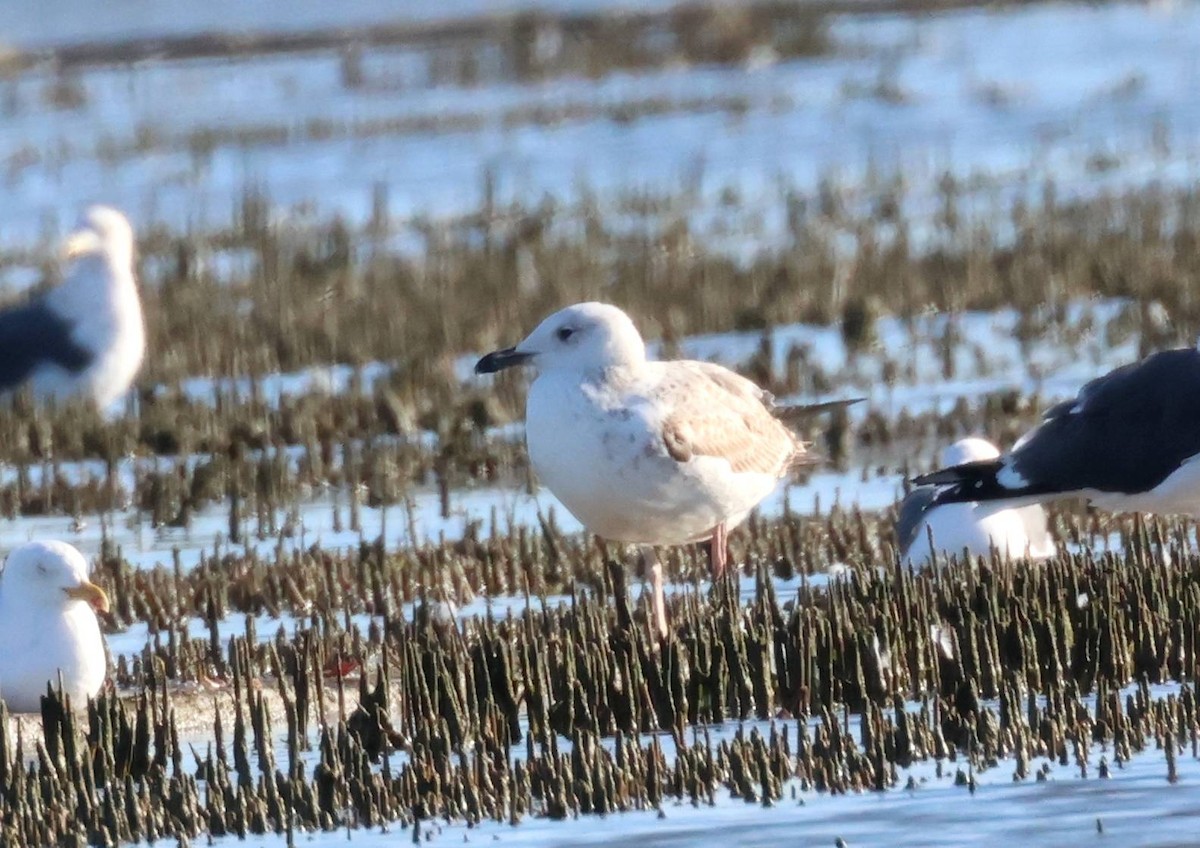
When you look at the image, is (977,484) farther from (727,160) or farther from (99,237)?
(727,160)

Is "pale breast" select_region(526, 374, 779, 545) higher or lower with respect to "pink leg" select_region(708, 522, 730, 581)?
higher

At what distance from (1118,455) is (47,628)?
3666mm

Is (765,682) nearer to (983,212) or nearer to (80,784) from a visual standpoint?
(80,784)

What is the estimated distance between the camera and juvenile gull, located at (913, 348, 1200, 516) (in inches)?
320

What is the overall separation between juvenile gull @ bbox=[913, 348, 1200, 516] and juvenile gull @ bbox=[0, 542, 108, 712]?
9.64 feet

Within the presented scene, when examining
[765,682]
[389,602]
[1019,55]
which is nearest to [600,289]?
[389,602]

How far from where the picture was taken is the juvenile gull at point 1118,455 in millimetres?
8141

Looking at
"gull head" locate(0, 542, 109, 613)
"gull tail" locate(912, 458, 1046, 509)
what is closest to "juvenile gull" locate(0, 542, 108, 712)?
"gull head" locate(0, 542, 109, 613)

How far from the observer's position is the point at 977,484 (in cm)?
830

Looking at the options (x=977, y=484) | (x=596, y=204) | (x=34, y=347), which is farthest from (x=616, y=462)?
(x=596, y=204)

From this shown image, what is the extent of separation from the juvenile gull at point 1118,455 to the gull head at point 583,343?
1209mm

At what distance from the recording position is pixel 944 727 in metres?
6.04

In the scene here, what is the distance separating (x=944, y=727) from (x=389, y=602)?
10.5ft

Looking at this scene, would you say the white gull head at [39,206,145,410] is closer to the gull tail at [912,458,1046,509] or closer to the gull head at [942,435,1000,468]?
the gull head at [942,435,1000,468]
